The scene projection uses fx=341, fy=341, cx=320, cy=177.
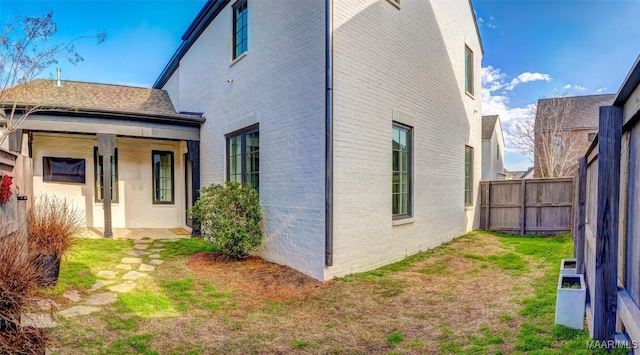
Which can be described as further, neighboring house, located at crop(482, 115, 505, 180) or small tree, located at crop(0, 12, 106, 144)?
neighboring house, located at crop(482, 115, 505, 180)

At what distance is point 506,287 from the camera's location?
192 inches

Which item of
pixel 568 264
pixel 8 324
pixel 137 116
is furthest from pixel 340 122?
pixel 137 116

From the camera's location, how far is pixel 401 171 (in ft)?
22.7

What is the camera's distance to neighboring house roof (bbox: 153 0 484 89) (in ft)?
28.4

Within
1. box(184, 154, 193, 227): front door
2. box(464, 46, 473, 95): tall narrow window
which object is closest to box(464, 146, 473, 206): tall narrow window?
box(464, 46, 473, 95): tall narrow window

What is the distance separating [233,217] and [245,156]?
62.1 inches

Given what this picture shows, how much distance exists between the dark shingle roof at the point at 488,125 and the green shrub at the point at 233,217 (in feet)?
70.0

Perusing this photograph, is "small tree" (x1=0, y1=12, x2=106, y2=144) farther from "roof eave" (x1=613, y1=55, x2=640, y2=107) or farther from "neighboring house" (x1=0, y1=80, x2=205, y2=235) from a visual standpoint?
"roof eave" (x1=613, y1=55, x2=640, y2=107)

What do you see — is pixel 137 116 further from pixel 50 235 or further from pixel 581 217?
pixel 581 217

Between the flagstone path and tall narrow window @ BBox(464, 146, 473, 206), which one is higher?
tall narrow window @ BBox(464, 146, 473, 206)

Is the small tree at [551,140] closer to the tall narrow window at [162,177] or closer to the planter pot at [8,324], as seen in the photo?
the tall narrow window at [162,177]

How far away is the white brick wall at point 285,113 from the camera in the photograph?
537 centimetres

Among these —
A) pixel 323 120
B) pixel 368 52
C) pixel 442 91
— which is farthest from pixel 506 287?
pixel 442 91

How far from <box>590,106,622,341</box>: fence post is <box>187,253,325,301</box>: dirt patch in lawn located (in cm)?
330
